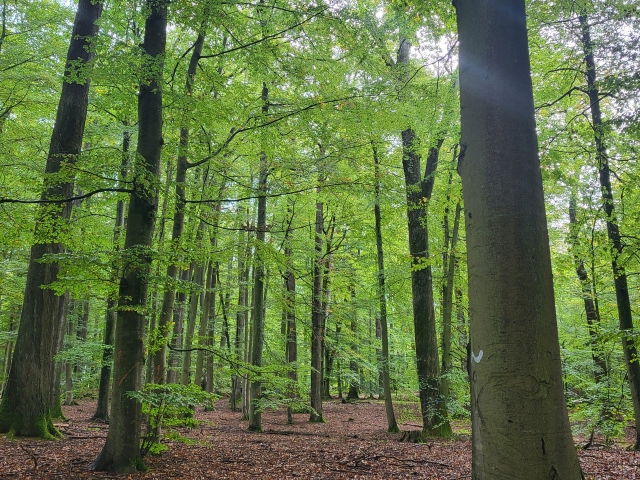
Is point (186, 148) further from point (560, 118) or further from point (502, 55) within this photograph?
point (560, 118)

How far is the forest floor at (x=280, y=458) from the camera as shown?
5434 millimetres

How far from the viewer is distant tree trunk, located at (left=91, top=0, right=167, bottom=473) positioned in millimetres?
5000

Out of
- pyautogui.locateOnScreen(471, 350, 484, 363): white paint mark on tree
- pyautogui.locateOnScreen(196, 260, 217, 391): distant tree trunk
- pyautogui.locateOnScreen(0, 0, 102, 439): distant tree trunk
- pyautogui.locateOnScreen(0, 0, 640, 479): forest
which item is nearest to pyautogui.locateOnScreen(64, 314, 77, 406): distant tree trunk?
pyautogui.locateOnScreen(0, 0, 640, 479): forest

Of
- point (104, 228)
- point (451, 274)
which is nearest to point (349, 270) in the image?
point (451, 274)

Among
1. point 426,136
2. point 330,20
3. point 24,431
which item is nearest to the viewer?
point 330,20

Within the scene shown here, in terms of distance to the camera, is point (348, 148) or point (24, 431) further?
point (348, 148)

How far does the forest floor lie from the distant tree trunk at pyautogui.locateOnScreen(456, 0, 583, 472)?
4579 millimetres

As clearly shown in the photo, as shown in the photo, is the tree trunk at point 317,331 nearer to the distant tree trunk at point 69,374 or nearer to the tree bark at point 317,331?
the tree bark at point 317,331

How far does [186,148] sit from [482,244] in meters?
6.46

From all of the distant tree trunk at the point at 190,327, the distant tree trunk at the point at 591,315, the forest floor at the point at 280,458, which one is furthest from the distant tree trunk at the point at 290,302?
the distant tree trunk at the point at 591,315

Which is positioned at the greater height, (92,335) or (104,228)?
(104,228)

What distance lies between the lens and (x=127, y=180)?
503cm

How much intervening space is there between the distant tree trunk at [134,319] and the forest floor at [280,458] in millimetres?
280

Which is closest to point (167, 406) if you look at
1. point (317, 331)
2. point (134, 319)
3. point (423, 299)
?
point (134, 319)
